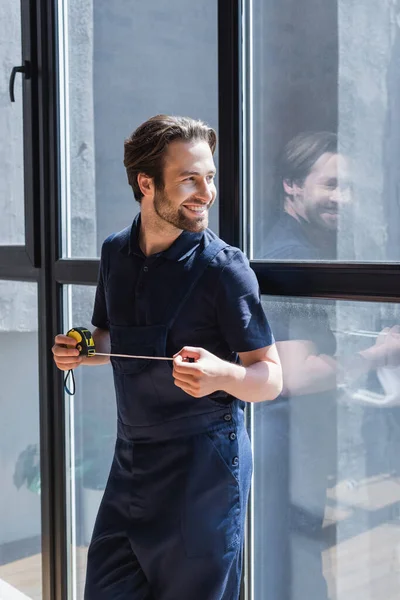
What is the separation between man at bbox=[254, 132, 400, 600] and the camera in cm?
162

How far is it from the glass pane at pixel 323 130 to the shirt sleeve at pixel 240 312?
0.22m

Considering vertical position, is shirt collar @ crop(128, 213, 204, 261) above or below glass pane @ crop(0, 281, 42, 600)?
above

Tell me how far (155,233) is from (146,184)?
107 mm

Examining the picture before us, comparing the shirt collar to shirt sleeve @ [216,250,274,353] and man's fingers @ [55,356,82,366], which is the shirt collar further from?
man's fingers @ [55,356,82,366]

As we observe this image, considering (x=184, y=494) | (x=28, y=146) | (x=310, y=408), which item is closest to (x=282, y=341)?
(x=310, y=408)

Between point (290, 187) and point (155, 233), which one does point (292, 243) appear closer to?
point (290, 187)

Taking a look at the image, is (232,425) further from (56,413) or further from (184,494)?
(56,413)

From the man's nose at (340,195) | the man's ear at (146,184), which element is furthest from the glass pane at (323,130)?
the man's ear at (146,184)

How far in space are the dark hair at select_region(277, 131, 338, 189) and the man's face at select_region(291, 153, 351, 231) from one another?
13mm

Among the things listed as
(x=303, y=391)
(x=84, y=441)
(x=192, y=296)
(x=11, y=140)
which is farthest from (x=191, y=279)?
(x=11, y=140)

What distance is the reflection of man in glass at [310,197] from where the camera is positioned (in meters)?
1.61

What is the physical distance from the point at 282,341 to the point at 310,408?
16 centimetres

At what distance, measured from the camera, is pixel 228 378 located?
1428 millimetres

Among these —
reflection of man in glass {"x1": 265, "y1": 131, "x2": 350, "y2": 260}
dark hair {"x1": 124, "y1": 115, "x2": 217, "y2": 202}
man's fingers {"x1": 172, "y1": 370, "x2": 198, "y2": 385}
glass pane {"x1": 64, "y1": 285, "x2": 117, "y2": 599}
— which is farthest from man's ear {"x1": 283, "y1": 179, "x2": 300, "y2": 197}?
glass pane {"x1": 64, "y1": 285, "x2": 117, "y2": 599}
